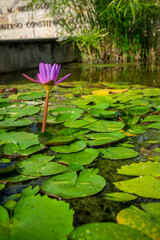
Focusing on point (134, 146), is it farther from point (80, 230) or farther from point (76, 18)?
point (76, 18)

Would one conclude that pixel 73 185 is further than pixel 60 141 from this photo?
No

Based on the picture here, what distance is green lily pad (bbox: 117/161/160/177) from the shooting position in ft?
1.97

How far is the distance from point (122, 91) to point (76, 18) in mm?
3359

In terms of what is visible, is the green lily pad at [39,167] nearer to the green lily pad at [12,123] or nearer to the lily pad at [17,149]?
the lily pad at [17,149]

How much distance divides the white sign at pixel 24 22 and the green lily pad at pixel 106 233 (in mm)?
5291

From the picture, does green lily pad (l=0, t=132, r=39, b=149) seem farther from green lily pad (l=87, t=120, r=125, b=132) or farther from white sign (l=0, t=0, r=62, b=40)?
white sign (l=0, t=0, r=62, b=40)

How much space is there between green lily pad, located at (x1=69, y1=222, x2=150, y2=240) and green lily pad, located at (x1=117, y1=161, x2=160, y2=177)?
22 cm

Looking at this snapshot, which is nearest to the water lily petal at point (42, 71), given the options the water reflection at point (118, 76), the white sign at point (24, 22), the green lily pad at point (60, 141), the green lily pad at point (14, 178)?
the green lily pad at point (60, 141)

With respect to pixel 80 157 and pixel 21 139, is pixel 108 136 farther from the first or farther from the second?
pixel 21 139

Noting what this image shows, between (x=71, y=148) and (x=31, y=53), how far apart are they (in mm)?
3526

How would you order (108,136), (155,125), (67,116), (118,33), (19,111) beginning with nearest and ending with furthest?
(108,136)
(155,125)
(67,116)
(19,111)
(118,33)

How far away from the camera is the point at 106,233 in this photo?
387 mm

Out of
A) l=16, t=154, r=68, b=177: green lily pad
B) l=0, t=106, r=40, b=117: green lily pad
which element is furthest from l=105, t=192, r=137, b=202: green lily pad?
l=0, t=106, r=40, b=117: green lily pad

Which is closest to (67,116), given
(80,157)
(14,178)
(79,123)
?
(79,123)
